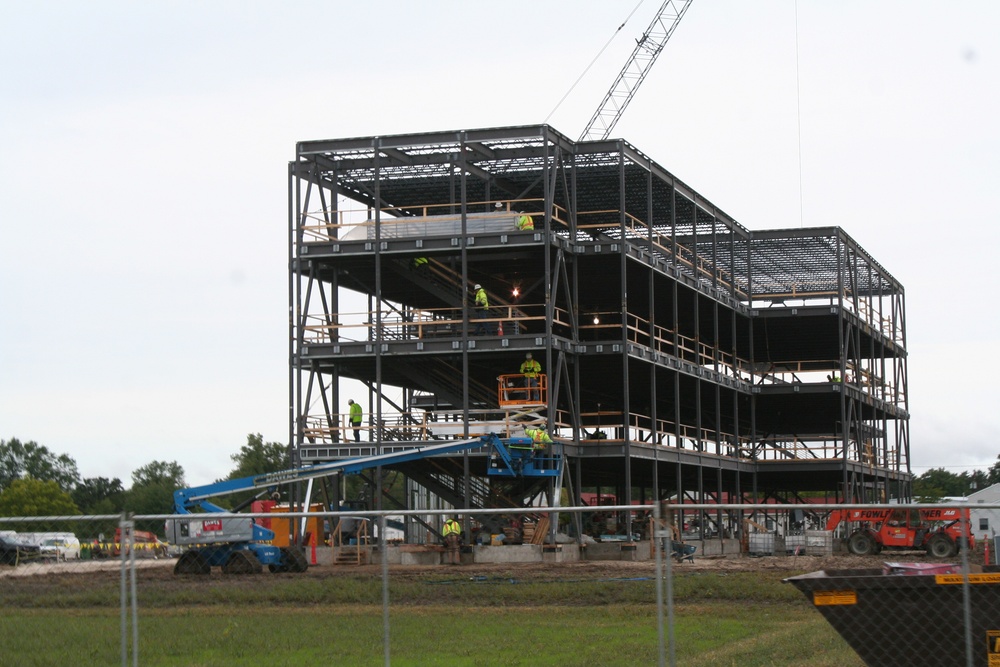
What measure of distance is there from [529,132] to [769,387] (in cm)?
2460


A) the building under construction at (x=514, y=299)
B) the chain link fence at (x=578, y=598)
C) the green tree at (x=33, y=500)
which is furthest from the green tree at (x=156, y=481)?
the chain link fence at (x=578, y=598)

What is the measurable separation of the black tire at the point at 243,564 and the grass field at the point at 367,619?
11.6m

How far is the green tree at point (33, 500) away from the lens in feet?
334

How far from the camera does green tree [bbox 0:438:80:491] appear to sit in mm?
151625

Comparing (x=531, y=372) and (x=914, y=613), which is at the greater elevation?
(x=531, y=372)

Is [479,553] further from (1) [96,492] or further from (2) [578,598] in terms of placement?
(1) [96,492]

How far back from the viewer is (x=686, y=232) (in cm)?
5962

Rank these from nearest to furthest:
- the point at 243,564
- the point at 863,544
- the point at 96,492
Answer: the point at 243,564 < the point at 863,544 < the point at 96,492

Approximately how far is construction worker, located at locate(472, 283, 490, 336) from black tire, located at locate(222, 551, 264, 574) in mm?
13745

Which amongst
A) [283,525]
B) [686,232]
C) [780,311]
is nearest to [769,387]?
[780,311]

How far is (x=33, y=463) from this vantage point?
15288 centimetres

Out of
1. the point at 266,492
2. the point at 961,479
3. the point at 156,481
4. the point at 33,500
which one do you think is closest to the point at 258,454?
the point at 156,481

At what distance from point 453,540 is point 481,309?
8.94 m

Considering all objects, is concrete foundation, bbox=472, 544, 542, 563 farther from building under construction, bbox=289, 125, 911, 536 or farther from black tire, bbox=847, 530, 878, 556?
black tire, bbox=847, 530, 878, 556
